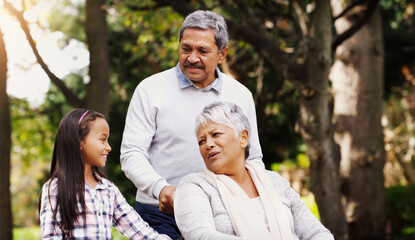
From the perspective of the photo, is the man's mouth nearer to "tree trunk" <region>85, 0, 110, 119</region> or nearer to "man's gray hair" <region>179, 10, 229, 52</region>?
"man's gray hair" <region>179, 10, 229, 52</region>

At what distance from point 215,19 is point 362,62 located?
6.02 metres

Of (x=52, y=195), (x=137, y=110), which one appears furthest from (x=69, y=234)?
(x=137, y=110)

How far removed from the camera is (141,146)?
303 cm

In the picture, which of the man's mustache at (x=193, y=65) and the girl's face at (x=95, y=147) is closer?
the girl's face at (x=95, y=147)

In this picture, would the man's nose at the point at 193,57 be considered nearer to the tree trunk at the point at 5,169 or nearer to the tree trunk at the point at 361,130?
the tree trunk at the point at 5,169

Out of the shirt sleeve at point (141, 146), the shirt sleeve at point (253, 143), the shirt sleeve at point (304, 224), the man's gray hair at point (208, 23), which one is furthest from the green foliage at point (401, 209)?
the shirt sleeve at point (141, 146)

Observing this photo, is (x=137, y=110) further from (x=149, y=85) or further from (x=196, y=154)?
(x=196, y=154)

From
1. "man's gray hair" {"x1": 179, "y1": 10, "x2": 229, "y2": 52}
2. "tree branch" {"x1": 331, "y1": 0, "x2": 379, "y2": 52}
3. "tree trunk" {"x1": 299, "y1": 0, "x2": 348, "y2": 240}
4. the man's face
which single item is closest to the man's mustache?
the man's face

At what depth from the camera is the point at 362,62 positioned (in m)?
8.64

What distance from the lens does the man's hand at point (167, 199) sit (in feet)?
9.03

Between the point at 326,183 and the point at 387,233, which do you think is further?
the point at 387,233

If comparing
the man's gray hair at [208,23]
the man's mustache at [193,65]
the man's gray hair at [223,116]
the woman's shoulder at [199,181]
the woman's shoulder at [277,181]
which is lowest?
the woman's shoulder at [277,181]

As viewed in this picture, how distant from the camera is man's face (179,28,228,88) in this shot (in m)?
3.09

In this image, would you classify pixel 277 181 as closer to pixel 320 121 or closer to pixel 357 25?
pixel 320 121
